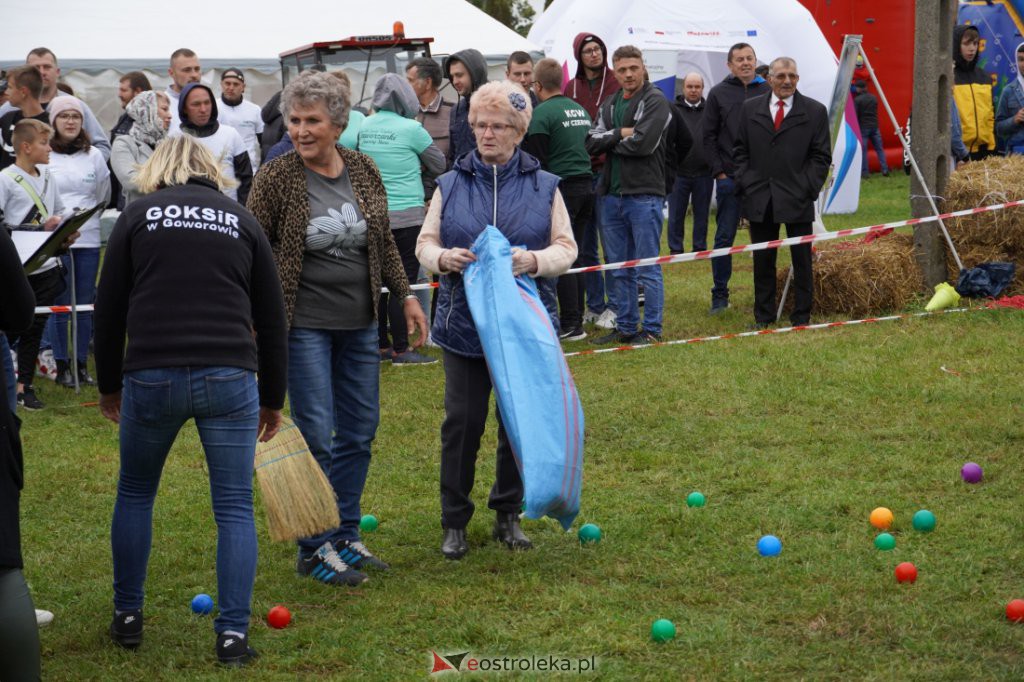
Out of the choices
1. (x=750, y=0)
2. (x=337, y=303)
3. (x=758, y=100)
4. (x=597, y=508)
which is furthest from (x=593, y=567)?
(x=750, y=0)

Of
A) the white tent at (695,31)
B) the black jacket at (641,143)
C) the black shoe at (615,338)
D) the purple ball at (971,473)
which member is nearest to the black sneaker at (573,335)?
the black shoe at (615,338)

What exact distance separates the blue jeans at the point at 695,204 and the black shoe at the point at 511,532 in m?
7.08

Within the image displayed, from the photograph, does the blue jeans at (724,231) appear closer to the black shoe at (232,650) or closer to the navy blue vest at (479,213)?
the navy blue vest at (479,213)

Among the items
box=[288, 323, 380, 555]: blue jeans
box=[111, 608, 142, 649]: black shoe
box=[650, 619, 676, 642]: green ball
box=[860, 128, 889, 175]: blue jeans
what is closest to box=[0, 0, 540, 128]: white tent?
box=[860, 128, 889, 175]: blue jeans

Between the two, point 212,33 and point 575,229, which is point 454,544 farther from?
point 212,33

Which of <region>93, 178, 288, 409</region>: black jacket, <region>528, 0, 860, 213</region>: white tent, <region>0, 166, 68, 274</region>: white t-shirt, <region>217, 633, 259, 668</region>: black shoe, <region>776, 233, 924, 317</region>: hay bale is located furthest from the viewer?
<region>528, 0, 860, 213</region>: white tent

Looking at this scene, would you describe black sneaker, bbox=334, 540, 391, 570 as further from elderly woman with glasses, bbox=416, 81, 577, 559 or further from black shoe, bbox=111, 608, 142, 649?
black shoe, bbox=111, 608, 142, 649

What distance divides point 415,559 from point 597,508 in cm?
104

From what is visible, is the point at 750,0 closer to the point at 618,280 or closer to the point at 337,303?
the point at 618,280

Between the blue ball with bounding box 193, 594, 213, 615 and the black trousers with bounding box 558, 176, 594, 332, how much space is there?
592 centimetres

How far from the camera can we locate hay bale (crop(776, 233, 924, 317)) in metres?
11.1

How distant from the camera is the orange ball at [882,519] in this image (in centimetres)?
577

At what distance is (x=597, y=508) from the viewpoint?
20.7ft

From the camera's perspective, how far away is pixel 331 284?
5246mm
